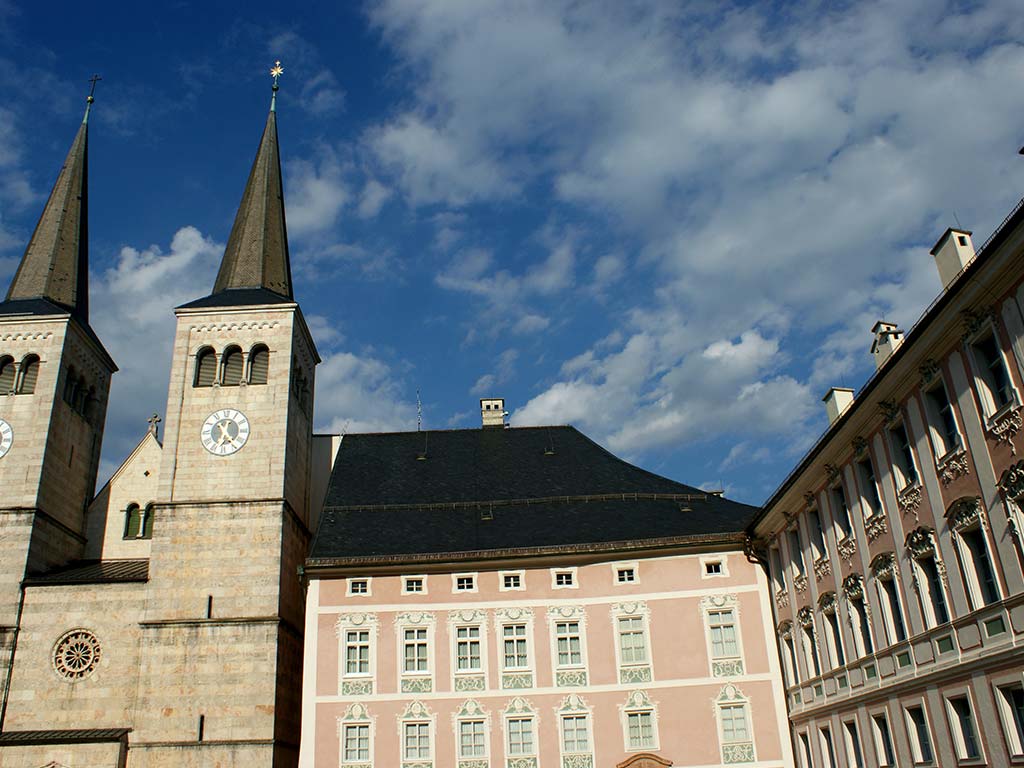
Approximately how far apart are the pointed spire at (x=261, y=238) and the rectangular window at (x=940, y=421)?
3076 centimetres

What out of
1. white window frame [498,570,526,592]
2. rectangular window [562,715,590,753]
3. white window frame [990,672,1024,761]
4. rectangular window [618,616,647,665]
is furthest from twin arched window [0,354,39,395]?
white window frame [990,672,1024,761]

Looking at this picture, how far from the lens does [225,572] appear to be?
3350 cm

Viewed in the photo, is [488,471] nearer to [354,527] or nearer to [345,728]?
[354,527]

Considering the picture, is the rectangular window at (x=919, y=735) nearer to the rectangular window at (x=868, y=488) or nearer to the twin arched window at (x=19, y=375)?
the rectangular window at (x=868, y=488)

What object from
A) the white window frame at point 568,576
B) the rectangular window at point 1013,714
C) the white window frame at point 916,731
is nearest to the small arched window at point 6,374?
the white window frame at point 568,576

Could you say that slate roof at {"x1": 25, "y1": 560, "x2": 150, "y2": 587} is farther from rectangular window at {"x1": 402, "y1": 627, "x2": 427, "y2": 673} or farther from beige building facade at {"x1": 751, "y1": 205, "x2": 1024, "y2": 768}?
beige building facade at {"x1": 751, "y1": 205, "x2": 1024, "y2": 768}

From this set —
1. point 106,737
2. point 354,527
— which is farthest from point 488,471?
point 106,737

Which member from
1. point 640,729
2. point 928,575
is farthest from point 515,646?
point 928,575

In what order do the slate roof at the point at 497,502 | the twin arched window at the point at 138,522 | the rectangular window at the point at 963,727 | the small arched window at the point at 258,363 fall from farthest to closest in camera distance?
the twin arched window at the point at 138,522
the small arched window at the point at 258,363
the slate roof at the point at 497,502
the rectangular window at the point at 963,727

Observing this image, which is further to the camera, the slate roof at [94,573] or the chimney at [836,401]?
the slate roof at [94,573]

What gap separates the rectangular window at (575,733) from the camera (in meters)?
28.8

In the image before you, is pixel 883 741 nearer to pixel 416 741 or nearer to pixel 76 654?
pixel 416 741

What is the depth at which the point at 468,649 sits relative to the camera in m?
30.3

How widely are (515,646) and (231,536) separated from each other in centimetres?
1202
